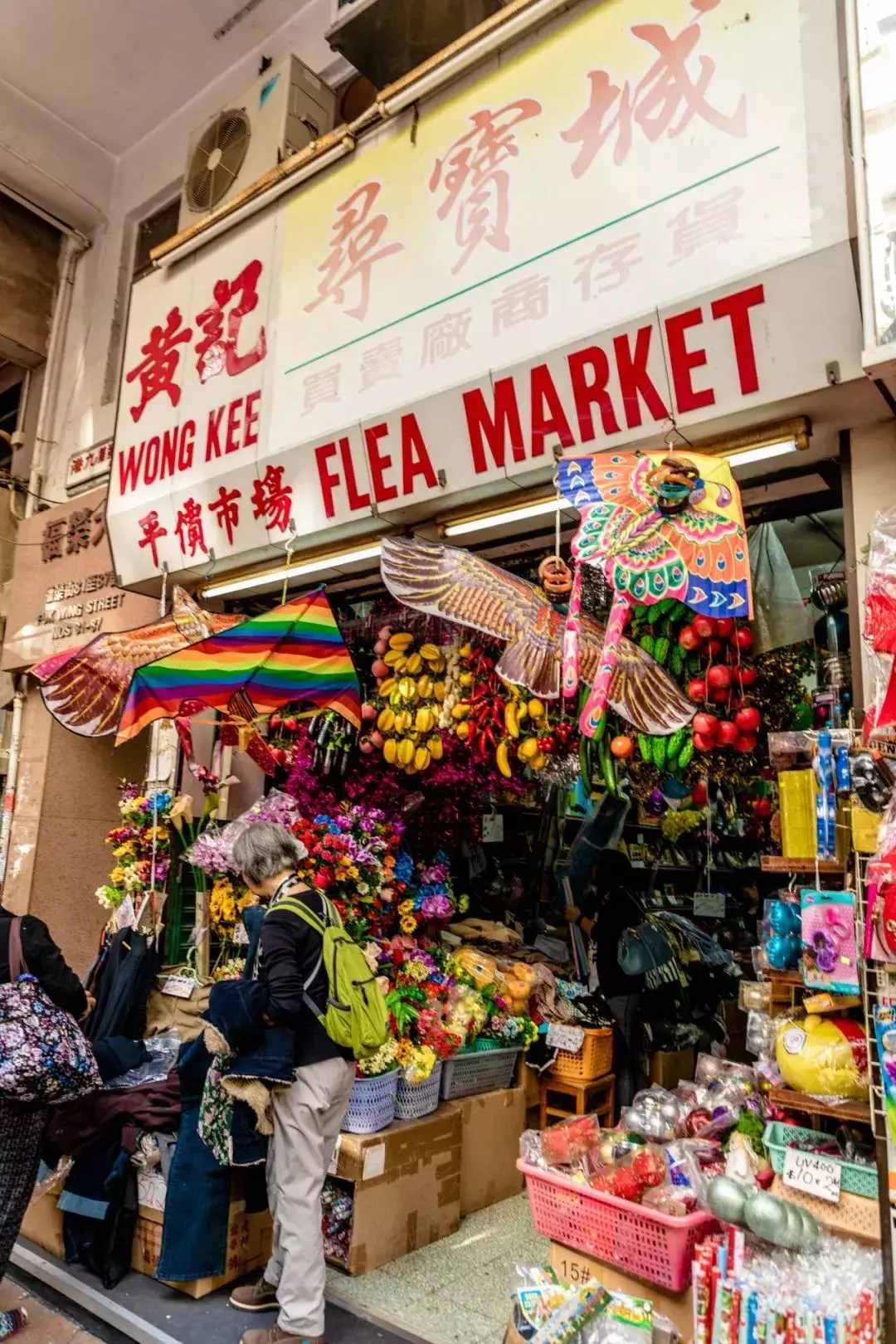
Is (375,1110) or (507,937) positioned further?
(507,937)

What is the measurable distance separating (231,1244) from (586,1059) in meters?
2.44

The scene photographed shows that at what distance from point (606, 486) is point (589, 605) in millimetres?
933

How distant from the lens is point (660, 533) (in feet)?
10.2

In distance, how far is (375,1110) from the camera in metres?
4.18

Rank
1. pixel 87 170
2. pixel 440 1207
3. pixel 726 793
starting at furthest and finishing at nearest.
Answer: pixel 87 170
pixel 726 793
pixel 440 1207

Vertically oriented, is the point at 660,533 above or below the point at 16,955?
above

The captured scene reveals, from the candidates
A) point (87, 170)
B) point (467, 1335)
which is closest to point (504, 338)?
point (467, 1335)

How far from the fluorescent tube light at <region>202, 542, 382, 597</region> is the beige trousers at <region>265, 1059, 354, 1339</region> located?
258cm

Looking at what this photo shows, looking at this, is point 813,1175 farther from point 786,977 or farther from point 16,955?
point 16,955

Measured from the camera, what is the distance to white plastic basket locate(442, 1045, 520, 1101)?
4746 mm

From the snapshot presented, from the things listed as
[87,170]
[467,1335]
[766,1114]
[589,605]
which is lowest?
[467,1335]

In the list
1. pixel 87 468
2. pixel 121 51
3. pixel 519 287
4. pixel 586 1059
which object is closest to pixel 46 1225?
pixel 586 1059

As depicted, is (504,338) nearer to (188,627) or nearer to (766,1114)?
(188,627)

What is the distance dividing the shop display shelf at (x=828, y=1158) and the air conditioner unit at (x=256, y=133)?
605 centimetres
